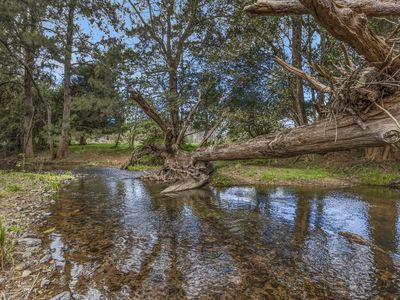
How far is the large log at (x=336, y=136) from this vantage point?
11.2 ft

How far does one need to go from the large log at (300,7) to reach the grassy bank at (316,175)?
832 centimetres

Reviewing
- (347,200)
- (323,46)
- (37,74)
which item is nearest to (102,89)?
(37,74)

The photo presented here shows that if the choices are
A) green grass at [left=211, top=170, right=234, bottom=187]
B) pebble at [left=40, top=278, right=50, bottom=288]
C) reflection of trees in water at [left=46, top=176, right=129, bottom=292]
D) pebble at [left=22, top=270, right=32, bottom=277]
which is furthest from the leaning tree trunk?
green grass at [left=211, top=170, right=234, bottom=187]

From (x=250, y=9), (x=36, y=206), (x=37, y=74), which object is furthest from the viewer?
(x=37, y=74)

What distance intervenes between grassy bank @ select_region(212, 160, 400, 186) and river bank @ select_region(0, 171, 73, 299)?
21.1ft

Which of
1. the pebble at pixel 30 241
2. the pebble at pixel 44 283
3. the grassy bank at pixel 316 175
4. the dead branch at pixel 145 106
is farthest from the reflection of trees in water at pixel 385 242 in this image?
the dead branch at pixel 145 106

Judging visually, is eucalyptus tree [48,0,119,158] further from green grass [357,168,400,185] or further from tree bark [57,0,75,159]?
green grass [357,168,400,185]

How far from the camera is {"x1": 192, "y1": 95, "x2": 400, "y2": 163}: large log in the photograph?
340cm

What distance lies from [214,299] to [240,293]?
30cm

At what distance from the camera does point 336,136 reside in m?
3.76

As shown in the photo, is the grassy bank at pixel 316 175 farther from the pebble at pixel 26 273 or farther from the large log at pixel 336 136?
the pebble at pixel 26 273

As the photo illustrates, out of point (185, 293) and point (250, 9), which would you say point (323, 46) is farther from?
point (185, 293)

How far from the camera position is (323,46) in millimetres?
14875

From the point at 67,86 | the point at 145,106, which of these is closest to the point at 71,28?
the point at 67,86
